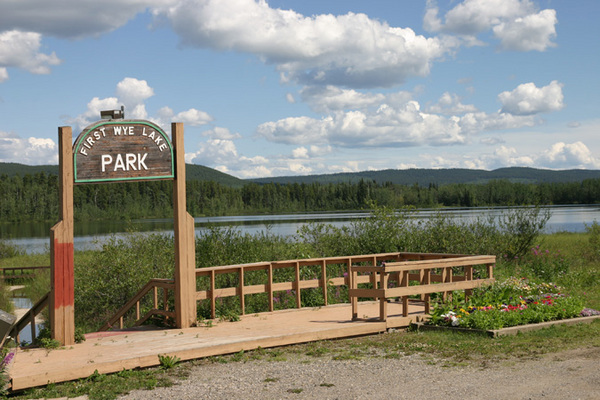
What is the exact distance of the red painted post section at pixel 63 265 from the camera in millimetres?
9719

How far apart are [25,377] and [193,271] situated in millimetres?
3871

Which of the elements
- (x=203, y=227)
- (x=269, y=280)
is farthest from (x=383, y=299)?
(x=203, y=227)

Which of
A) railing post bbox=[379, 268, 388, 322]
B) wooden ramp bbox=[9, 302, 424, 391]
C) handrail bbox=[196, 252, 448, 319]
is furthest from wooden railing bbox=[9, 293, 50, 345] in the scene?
railing post bbox=[379, 268, 388, 322]

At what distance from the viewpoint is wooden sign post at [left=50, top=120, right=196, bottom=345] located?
9.77 meters

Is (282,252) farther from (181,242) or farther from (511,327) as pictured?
(511,327)

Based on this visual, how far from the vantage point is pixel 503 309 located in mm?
11781

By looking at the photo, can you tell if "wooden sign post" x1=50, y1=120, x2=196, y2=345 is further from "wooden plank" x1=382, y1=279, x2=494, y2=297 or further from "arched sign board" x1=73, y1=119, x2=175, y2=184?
"wooden plank" x1=382, y1=279, x2=494, y2=297

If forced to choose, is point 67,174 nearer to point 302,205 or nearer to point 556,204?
point 302,205

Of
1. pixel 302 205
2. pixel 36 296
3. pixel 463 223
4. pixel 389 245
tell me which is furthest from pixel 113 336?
pixel 302 205

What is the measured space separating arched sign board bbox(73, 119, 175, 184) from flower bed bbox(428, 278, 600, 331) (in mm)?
5779

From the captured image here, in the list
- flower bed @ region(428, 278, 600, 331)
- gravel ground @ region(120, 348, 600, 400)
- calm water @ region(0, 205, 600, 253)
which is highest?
flower bed @ region(428, 278, 600, 331)

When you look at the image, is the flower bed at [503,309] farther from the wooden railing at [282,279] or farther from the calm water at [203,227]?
the calm water at [203,227]

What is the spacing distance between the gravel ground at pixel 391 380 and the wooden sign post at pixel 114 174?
8.18 feet

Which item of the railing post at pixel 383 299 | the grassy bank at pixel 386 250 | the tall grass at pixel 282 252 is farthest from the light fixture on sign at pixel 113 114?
the tall grass at pixel 282 252
